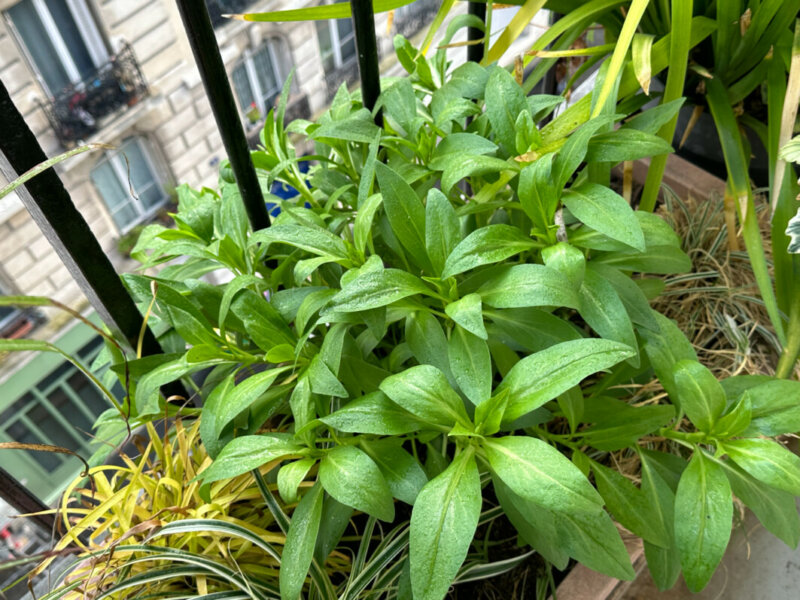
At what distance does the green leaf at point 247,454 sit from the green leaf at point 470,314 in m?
0.16

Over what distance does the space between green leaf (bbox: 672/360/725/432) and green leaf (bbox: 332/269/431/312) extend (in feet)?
0.72

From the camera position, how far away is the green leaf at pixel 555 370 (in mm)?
404

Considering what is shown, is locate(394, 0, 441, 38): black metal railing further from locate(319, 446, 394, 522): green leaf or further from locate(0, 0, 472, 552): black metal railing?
locate(319, 446, 394, 522): green leaf

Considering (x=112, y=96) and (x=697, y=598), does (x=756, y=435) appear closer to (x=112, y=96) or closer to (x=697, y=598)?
(x=697, y=598)

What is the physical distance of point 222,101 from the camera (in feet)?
1.65

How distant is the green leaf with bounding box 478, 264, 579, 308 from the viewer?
43 centimetres

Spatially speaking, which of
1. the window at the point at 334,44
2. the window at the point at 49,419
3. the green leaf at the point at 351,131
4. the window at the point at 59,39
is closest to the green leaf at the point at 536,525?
the green leaf at the point at 351,131

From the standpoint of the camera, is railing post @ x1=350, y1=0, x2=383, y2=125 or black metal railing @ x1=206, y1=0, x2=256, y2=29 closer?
railing post @ x1=350, y1=0, x2=383, y2=125

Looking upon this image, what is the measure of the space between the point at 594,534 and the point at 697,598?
40 centimetres

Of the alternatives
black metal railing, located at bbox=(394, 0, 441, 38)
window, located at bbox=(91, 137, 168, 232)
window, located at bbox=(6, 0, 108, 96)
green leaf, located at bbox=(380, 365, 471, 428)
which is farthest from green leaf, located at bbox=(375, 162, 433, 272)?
window, located at bbox=(91, 137, 168, 232)

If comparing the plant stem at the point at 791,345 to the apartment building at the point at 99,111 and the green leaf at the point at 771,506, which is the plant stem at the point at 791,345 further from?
the apartment building at the point at 99,111

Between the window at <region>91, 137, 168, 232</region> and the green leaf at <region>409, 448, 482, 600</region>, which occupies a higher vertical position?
the green leaf at <region>409, 448, 482, 600</region>

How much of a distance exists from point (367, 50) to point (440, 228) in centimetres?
22

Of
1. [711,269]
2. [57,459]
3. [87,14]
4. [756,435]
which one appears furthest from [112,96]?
[756,435]
